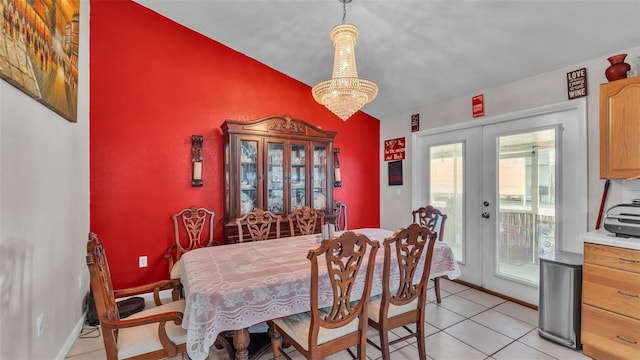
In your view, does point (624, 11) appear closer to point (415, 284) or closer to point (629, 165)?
point (629, 165)

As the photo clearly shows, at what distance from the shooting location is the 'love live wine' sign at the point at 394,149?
176 inches

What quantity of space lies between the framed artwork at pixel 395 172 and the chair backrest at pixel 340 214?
896 millimetres

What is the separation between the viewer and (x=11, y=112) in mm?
1442

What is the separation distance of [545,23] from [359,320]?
2.73 meters

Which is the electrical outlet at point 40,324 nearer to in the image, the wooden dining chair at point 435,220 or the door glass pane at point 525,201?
the wooden dining chair at point 435,220

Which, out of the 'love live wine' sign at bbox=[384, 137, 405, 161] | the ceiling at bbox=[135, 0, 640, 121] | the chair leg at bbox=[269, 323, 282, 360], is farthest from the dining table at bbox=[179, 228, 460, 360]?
the 'love live wine' sign at bbox=[384, 137, 405, 161]

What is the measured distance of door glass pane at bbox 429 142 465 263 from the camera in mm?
3713

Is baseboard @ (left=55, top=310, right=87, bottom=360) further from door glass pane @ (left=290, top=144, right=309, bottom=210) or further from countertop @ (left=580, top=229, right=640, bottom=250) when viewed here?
countertop @ (left=580, top=229, right=640, bottom=250)

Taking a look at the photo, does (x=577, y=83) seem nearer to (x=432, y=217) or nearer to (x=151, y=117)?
(x=432, y=217)

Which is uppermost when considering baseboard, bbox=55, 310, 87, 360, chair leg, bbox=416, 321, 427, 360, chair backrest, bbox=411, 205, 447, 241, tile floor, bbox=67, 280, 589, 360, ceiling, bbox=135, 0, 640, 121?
ceiling, bbox=135, 0, 640, 121

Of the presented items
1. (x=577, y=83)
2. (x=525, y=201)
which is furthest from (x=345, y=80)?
(x=525, y=201)

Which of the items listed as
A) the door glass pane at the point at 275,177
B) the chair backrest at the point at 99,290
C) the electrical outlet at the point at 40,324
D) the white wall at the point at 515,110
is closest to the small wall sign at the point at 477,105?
the white wall at the point at 515,110

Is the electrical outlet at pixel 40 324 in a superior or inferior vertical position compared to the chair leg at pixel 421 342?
superior

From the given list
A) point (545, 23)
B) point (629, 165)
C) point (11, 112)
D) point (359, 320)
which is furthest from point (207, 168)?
point (629, 165)
